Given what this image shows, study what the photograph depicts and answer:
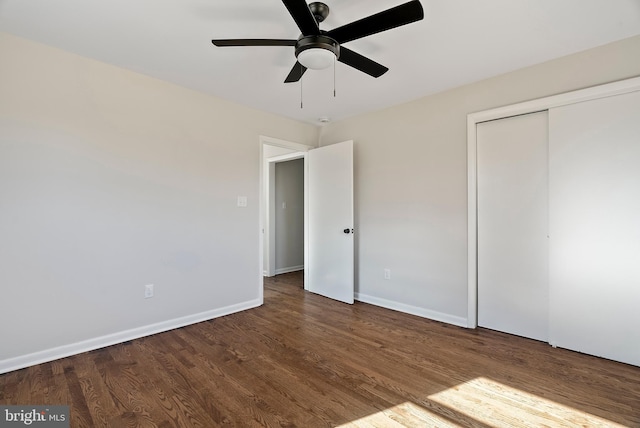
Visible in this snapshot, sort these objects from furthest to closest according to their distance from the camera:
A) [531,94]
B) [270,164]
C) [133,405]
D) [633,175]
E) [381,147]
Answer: [270,164], [381,147], [531,94], [633,175], [133,405]

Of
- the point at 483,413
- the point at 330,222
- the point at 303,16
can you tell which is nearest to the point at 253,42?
the point at 303,16

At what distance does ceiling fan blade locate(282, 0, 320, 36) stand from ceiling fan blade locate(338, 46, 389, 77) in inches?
9.9

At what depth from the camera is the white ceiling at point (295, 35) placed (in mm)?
1881

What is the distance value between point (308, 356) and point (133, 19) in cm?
271

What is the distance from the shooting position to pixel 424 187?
3.32 metres

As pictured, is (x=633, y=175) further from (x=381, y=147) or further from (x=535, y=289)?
(x=381, y=147)

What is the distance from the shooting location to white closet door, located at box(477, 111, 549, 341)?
2.64m

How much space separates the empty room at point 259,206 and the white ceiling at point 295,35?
0.02 meters

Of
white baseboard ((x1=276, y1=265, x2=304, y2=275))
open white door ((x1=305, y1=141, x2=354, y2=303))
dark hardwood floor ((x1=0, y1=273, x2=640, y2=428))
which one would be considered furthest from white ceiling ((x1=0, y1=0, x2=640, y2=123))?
white baseboard ((x1=276, y1=265, x2=304, y2=275))

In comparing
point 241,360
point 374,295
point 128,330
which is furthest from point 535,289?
point 128,330

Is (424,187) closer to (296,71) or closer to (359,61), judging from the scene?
(359,61)

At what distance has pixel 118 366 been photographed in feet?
7.35

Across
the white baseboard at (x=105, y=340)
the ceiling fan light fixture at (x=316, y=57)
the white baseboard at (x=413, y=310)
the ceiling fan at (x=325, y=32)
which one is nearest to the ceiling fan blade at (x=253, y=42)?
the ceiling fan at (x=325, y=32)

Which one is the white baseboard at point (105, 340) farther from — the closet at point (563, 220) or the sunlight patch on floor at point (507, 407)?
the closet at point (563, 220)
